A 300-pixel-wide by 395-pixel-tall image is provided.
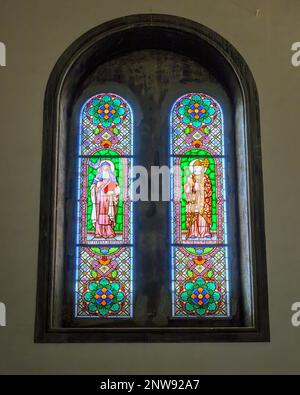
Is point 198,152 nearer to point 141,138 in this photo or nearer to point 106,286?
point 141,138

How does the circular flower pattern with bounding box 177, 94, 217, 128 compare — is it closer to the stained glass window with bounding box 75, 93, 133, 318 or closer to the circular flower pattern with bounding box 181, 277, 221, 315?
the stained glass window with bounding box 75, 93, 133, 318

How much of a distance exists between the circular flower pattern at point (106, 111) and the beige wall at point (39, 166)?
1.79 ft

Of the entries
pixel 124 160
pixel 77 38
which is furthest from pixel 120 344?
pixel 77 38

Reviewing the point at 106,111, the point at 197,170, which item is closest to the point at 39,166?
the point at 106,111

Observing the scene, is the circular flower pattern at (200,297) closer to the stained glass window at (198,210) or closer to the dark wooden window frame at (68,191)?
the stained glass window at (198,210)

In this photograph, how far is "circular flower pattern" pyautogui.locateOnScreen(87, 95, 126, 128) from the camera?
19.1ft

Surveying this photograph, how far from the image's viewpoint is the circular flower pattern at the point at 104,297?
5418mm

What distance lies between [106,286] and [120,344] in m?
0.63

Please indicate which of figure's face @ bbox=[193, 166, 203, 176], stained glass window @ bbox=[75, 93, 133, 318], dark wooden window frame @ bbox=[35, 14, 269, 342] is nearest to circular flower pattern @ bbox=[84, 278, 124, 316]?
stained glass window @ bbox=[75, 93, 133, 318]

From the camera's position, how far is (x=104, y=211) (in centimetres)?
562

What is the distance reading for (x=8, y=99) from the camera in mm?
5430


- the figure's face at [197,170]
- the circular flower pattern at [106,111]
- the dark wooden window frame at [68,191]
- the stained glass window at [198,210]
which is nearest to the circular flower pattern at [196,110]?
the stained glass window at [198,210]

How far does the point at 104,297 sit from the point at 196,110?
1751 millimetres

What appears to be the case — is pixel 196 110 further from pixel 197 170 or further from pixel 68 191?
pixel 68 191
